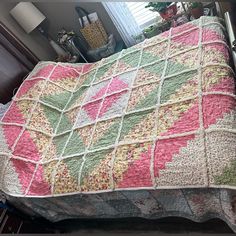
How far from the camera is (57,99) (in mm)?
2396

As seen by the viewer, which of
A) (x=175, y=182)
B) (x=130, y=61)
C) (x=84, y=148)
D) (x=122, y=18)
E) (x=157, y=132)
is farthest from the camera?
(x=122, y=18)

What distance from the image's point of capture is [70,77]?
2598mm

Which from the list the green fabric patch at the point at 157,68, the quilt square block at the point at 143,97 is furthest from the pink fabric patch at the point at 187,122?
the green fabric patch at the point at 157,68

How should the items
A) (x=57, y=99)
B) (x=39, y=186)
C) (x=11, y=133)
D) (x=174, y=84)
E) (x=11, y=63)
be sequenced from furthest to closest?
(x=11, y=63) → (x=57, y=99) → (x=11, y=133) → (x=39, y=186) → (x=174, y=84)

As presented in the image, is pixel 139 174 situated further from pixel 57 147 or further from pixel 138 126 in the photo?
pixel 57 147

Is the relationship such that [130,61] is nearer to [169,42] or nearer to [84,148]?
[169,42]

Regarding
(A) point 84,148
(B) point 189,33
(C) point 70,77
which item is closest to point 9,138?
(A) point 84,148

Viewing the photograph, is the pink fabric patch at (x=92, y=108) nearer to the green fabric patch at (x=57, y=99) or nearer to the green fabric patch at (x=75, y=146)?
the green fabric patch at (x=75, y=146)

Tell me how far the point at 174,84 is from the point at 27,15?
1.88m

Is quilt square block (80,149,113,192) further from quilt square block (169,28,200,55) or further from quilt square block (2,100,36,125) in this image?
quilt square block (169,28,200,55)

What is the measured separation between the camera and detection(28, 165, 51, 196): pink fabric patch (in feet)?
6.14

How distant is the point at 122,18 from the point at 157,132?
64.9 inches

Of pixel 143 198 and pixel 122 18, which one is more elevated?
pixel 122 18

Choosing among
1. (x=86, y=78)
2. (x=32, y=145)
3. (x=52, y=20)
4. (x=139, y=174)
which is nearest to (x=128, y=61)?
(x=86, y=78)
